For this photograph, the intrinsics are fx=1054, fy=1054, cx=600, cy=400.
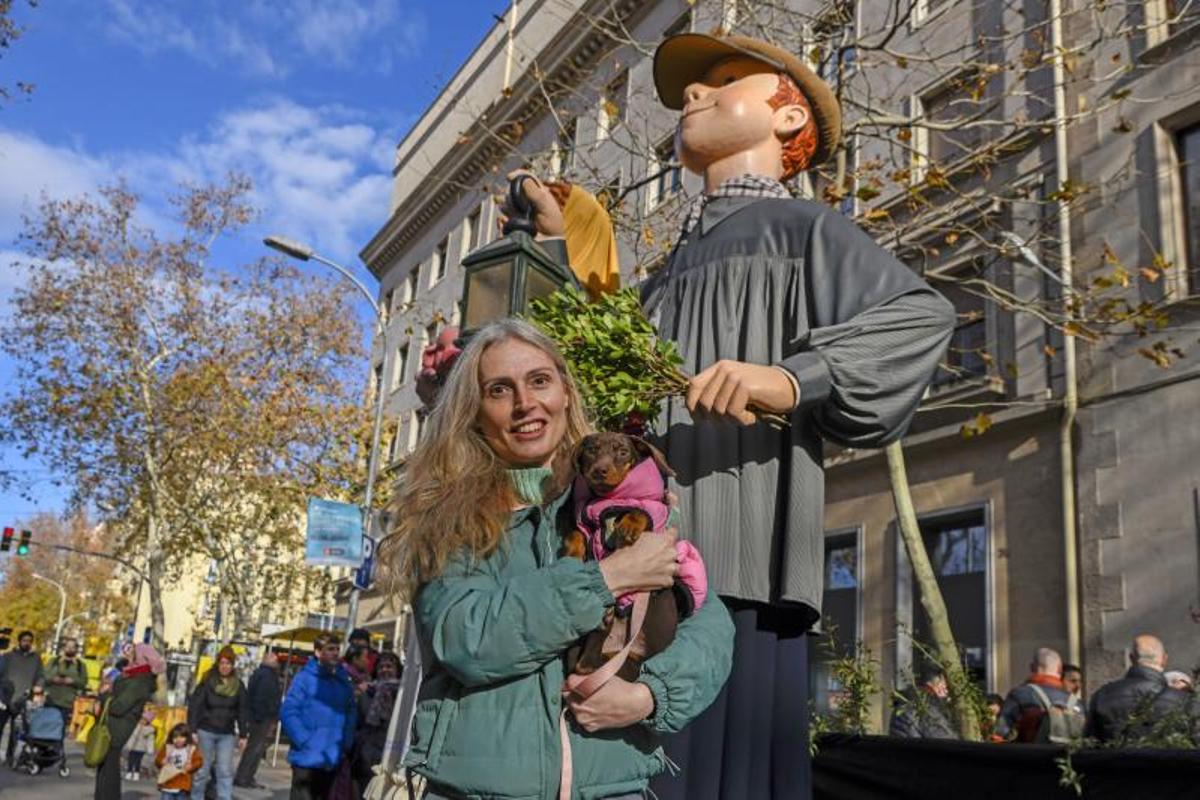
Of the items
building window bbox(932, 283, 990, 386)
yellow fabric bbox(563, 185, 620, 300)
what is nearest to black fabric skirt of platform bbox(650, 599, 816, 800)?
yellow fabric bbox(563, 185, 620, 300)

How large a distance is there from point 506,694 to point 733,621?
1.89 ft

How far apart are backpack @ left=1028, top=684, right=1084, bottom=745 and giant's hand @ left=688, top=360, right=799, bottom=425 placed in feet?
20.8

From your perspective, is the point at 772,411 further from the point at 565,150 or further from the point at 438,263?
the point at 438,263

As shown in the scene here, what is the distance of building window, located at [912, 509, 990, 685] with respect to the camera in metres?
14.9

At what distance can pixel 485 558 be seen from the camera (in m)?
1.94

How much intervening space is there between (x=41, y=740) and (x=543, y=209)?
14.8m

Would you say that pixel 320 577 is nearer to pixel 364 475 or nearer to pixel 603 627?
pixel 364 475

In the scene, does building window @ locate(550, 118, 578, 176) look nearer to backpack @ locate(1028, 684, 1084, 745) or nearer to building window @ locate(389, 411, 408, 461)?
backpack @ locate(1028, 684, 1084, 745)

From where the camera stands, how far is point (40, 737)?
15039mm

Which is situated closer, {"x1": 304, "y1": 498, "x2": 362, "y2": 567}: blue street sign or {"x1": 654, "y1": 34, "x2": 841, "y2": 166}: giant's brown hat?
{"x1": 654, "y1": 34, "x2": 841, "y2": 166}: giant's brown hat

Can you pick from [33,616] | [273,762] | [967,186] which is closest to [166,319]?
[273,762]

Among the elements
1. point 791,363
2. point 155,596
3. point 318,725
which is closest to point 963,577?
point 318,725

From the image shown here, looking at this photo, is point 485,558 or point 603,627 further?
point 485,558

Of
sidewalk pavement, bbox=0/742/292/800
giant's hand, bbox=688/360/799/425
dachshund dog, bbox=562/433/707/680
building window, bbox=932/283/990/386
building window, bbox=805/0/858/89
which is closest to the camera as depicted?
dachshund dog, bbox=562/433/707/680
